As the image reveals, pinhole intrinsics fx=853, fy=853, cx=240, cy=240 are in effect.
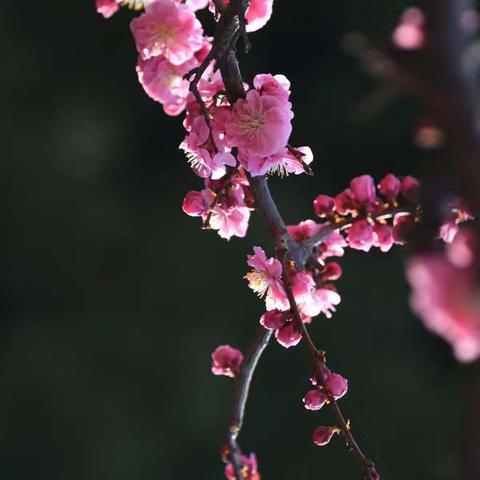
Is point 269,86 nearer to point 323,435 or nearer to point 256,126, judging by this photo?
point 256,126

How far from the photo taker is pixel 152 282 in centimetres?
223

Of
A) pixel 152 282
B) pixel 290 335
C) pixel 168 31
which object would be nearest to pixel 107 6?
pixel 168 31

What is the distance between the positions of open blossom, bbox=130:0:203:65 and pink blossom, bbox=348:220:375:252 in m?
0.17

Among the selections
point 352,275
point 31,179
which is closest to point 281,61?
point 352,275

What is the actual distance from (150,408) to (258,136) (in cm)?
170

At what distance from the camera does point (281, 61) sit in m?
2.24

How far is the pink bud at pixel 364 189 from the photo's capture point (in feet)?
1.92

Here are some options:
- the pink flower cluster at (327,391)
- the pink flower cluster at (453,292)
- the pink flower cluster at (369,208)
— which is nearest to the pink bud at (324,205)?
the pink flower cluster at (369,208)

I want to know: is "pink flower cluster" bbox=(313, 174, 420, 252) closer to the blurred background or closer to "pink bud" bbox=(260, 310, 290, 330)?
"pink bud" bbox=(260, 310, 290, 330)

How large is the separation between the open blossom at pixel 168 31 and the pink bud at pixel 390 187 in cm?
16

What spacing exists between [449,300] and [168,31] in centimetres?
34

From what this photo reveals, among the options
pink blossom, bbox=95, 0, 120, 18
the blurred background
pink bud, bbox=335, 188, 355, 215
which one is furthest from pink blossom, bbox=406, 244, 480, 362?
the blurred background

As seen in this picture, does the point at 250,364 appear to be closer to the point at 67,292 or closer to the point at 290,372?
the point at 290,372

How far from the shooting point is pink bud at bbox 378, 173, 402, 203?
0.58 m
